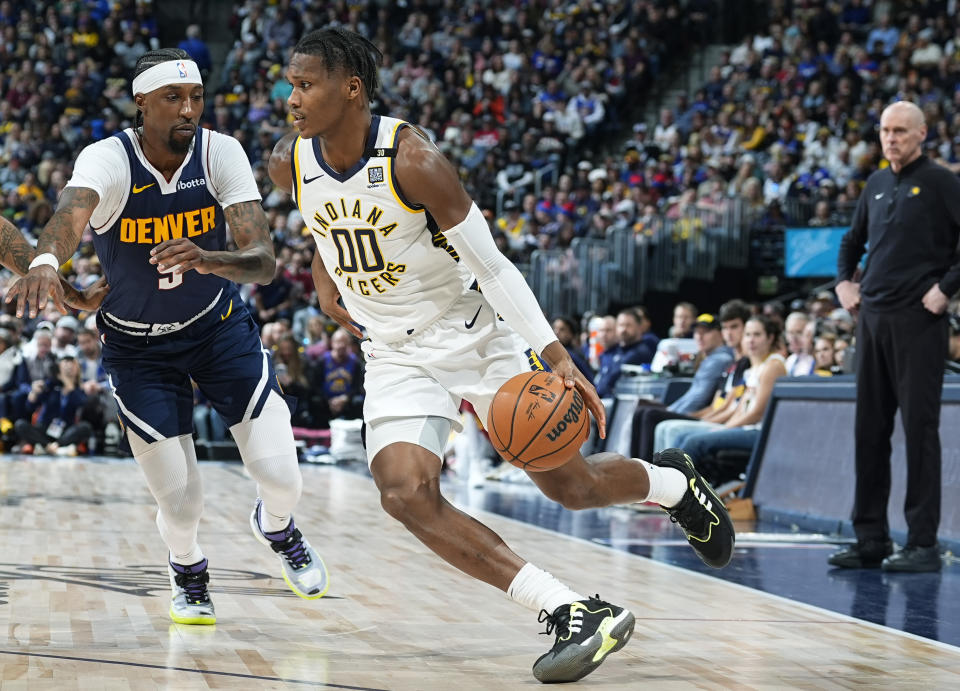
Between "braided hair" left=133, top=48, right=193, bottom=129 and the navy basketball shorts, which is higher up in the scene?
"braided hair" left=133, top=48, right=193, bottom=129

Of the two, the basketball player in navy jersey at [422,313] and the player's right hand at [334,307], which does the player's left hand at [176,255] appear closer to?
the basketball player in navy jersey at [422,313]

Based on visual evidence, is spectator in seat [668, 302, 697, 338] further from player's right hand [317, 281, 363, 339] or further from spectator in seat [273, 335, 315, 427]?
player's right hand [317, 281, 363, 339]

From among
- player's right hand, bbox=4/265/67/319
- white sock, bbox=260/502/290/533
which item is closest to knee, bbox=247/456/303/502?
white sock, bbox=260/502/290/533

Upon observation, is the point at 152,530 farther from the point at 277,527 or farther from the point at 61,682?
the point at 61,682

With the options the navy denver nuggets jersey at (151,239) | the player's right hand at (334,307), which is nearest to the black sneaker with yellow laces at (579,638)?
the player's right hand at (334,307)

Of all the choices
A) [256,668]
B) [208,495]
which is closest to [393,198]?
[256,668]

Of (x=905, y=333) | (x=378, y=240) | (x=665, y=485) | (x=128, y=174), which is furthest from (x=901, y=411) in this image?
(x=128, y=174)

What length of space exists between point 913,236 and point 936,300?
38 cm

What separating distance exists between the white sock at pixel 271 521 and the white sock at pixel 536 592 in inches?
54.9

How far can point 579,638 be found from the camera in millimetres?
3609

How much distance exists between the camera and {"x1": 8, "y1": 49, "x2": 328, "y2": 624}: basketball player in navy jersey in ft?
14.5

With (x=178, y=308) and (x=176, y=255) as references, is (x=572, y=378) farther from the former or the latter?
(x=178, y=308)

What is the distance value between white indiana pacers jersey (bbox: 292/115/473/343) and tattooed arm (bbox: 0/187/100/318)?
0.70m

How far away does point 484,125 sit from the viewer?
21.0m
